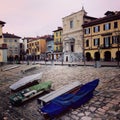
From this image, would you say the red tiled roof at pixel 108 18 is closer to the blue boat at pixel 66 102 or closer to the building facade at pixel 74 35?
the building facade at pixel 74 35

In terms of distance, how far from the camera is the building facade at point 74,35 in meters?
42.9

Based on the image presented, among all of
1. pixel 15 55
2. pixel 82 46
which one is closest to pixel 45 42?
pixel 15 55

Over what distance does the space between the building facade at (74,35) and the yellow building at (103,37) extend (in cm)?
185

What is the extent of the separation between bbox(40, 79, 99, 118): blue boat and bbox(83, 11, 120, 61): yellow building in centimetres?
2356

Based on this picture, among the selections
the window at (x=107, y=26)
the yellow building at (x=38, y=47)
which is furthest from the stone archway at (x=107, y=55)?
the yellow building at (x=38, y=47)

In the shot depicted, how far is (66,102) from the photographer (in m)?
10.2

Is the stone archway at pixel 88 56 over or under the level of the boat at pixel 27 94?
over

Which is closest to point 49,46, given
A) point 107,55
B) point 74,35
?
point 74,35

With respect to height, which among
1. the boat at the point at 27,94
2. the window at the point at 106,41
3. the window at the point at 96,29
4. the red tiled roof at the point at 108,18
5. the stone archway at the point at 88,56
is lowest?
the boat at the point at 27,94

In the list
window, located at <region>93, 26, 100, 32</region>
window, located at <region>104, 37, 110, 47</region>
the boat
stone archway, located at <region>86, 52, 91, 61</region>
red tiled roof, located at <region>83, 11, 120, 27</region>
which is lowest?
the boat

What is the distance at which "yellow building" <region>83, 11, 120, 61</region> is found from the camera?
34688 mm

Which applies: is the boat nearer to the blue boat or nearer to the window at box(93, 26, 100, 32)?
the blue boat

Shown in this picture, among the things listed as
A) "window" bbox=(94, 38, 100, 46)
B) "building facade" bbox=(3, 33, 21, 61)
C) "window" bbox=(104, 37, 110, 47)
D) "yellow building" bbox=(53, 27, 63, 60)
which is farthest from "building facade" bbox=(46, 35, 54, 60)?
"window" bbox=(104, 37, 110, 47)

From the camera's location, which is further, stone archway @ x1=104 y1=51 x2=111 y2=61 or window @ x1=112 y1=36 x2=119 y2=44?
stone archway @ x1=104 y1=51 x2=111 y2=61
